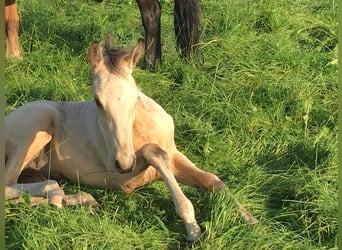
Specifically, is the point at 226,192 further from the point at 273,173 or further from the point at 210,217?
the point at 273,173

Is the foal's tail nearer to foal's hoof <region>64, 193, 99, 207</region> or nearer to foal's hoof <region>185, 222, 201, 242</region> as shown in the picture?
foal's hoof <region>64, 193, 99, 207</region>

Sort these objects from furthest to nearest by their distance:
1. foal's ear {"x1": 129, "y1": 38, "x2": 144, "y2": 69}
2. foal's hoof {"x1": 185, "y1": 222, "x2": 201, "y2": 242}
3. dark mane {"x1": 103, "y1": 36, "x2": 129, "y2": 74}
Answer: foal's ear {"x1": 129, "y1": 38, "x2": 144, "y2": 69} → dark mane {"x1": 103, "y1": 36, "x2": 129, "y2": 74} → foal's hoof {"x1": 185, "y1": 222, "x2": 201, "y2": 242}

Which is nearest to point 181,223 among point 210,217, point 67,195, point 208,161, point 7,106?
point 210,217

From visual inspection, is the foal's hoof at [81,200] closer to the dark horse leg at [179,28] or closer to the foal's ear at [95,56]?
the foal's ear at [95,56]

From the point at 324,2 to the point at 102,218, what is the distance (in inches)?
178

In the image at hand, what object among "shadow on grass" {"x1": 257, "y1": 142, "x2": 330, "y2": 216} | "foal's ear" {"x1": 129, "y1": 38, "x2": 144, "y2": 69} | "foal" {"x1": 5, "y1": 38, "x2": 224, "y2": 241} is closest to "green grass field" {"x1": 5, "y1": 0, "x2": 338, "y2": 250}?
"shadow on grass" {"x1": 257, "y1": 142, "x2": 330, "y2": 216}

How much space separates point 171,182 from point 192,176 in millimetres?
318

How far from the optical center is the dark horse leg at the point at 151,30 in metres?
6.04

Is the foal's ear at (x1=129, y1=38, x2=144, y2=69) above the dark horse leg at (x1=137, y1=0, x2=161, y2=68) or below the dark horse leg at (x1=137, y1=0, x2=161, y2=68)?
above

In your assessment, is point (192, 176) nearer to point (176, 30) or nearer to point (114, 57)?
point (114, 57)

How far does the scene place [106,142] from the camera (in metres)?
3.76

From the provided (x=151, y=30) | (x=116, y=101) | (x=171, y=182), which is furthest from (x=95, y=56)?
(x=151, y=30)

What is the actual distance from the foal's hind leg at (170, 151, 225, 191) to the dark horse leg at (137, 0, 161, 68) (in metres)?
2.06

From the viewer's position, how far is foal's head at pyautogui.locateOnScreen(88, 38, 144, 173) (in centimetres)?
351
